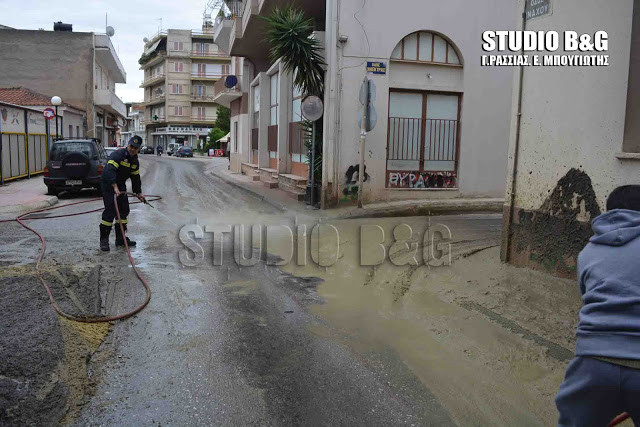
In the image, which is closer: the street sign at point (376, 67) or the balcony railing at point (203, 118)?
the street sign at point (376, 67)

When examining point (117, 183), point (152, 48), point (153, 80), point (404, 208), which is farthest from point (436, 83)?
point (152, 48)

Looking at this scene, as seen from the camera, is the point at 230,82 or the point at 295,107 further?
the point at 230,82

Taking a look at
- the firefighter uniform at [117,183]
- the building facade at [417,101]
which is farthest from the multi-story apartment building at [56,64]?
the firefighter uniform at [117,183]

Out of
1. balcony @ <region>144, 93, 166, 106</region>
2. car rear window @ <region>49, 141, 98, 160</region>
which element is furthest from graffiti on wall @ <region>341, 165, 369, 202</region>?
balcony @ <region>144, 93, 166, 106</region>

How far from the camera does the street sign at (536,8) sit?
7055 millimetres

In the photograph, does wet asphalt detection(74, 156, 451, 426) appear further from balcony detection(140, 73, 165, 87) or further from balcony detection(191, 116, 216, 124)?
balcony detection(140, 73, 165, 87)

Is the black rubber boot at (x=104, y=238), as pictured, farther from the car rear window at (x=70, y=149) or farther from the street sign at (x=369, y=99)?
the car rear window at (x=70, y=149)

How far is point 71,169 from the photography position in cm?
1714

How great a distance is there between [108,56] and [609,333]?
152 feet

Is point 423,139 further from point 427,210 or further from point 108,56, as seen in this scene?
point 108,56

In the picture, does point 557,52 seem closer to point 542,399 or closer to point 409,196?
point 542,399

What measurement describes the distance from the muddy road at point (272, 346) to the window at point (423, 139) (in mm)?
6637

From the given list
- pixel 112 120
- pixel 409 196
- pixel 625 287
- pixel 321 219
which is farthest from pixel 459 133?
pixel 112 120

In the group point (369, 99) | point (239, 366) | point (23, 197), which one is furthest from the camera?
point (23, 197)
